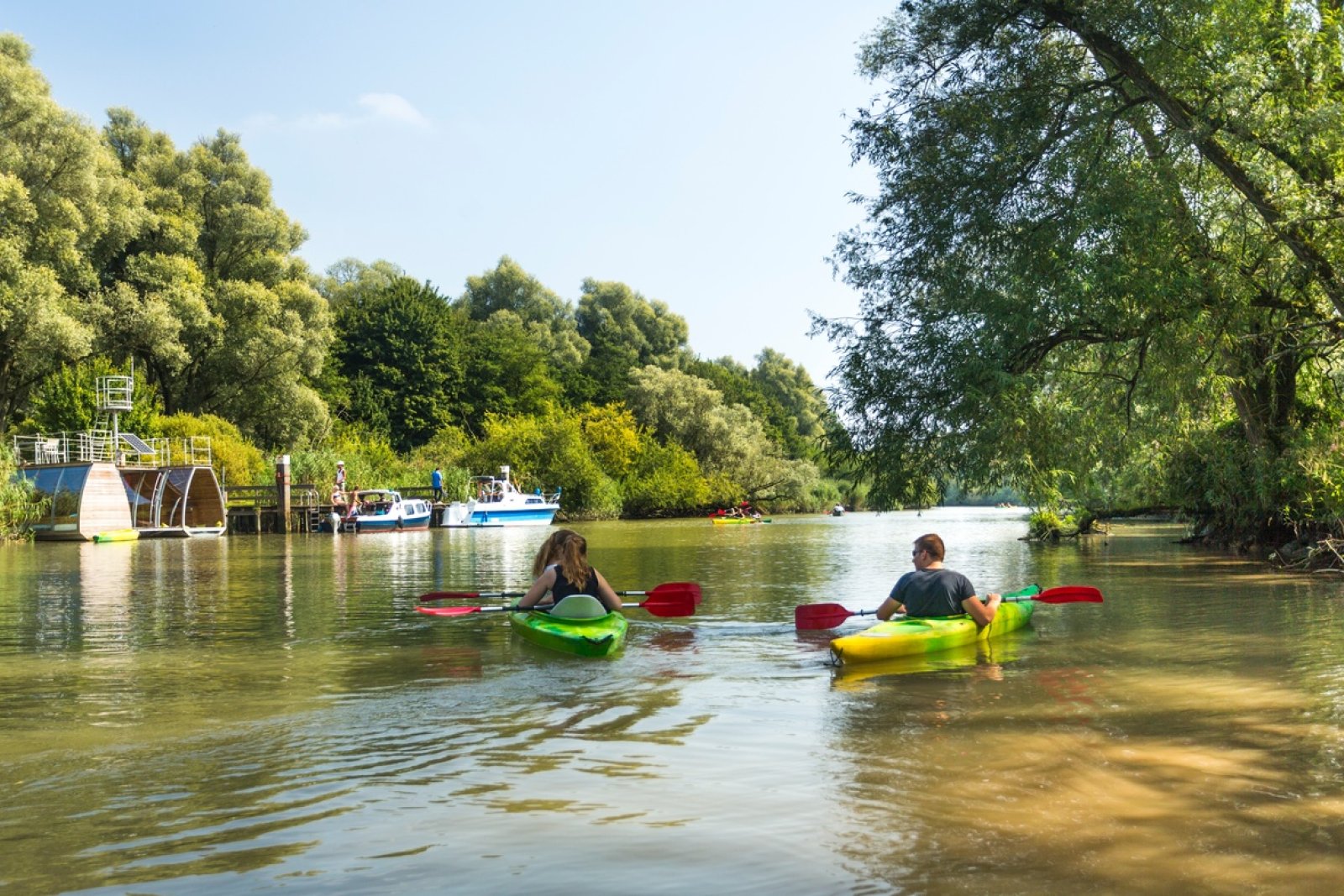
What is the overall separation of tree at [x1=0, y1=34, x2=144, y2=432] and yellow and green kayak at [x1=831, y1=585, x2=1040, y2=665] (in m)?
36.6

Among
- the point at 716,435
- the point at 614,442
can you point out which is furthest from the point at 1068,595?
the point at 716,435

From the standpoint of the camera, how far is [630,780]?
5832 mm

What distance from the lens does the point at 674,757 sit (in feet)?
20.8

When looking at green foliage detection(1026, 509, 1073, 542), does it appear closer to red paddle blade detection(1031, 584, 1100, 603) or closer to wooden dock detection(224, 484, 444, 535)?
red paddle blade detection(1031, 584, 1100, 603)

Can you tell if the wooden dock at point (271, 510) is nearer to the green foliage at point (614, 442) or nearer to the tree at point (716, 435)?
the green foliage at point (614, 442)

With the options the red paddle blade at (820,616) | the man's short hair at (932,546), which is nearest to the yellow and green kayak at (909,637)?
the man's short hair at (932,546)

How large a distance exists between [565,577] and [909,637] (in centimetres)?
333

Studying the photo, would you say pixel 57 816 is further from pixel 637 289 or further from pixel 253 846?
pixel 637 289

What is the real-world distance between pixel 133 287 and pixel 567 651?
140ft

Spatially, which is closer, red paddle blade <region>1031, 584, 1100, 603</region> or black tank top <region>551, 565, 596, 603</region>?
black tank top <region>551, 565, 596, 603</region>

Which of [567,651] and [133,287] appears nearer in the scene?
[567,651]

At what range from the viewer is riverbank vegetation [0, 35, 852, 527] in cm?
4084

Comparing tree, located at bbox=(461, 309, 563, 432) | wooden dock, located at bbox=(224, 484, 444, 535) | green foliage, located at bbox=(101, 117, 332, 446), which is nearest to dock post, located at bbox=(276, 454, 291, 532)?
wooden dock, located at bbox=(224, 484, 444, 535)

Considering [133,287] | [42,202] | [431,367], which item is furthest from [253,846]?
[431,367]
